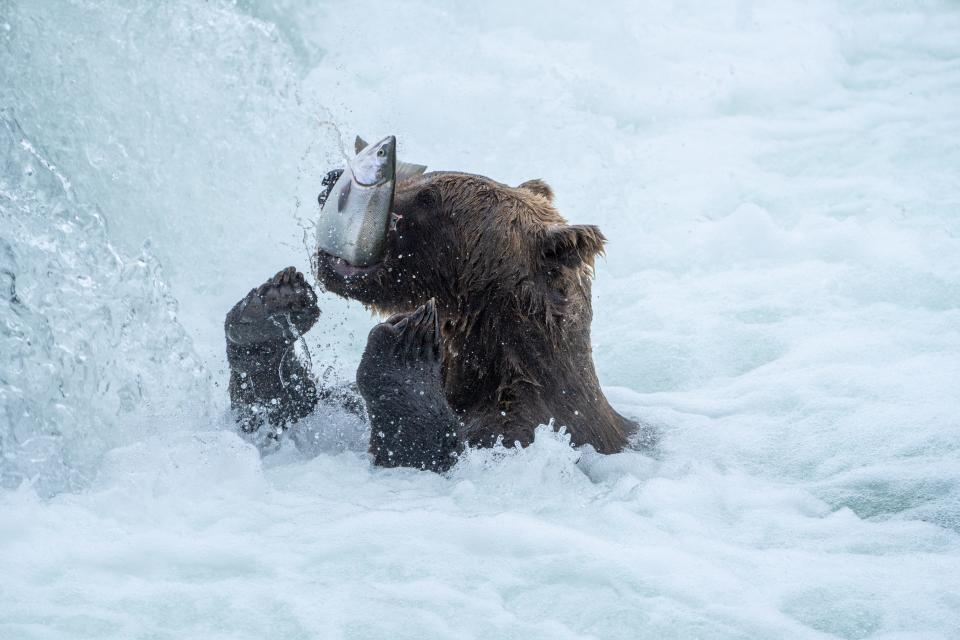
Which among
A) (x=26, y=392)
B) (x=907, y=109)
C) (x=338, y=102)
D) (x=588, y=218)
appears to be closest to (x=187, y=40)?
(x=338, y=102)

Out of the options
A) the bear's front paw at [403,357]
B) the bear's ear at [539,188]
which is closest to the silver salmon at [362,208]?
the bear's front paw at [403,357]

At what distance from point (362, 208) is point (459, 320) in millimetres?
630

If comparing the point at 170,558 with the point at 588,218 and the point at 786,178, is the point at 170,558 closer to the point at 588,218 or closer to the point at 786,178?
the point at 588,218

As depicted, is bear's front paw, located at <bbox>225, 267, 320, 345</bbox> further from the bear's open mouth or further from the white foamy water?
the white foamy water

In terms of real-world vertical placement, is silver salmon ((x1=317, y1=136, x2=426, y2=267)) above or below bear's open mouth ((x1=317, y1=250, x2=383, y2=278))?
above

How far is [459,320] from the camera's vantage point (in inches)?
169

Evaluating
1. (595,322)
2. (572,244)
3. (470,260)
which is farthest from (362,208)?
(595,322)

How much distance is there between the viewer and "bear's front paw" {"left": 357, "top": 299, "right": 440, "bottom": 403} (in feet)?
13.1

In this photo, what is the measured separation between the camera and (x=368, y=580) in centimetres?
340

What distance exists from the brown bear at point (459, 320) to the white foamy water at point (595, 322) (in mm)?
176

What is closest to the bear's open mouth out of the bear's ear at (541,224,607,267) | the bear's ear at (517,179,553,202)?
the bear's ear at (541,224,607,267)

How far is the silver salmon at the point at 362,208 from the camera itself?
3912 millimetres

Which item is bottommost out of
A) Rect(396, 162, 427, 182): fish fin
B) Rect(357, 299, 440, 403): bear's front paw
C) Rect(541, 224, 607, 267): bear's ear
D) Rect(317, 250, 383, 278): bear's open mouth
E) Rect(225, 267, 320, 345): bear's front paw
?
Rect(357, 299, 440, 403): bear's front paw

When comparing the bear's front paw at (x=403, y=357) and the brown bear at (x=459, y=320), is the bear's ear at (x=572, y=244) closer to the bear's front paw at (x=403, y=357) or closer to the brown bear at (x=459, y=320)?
the brown bear at (x=459, y=320)
